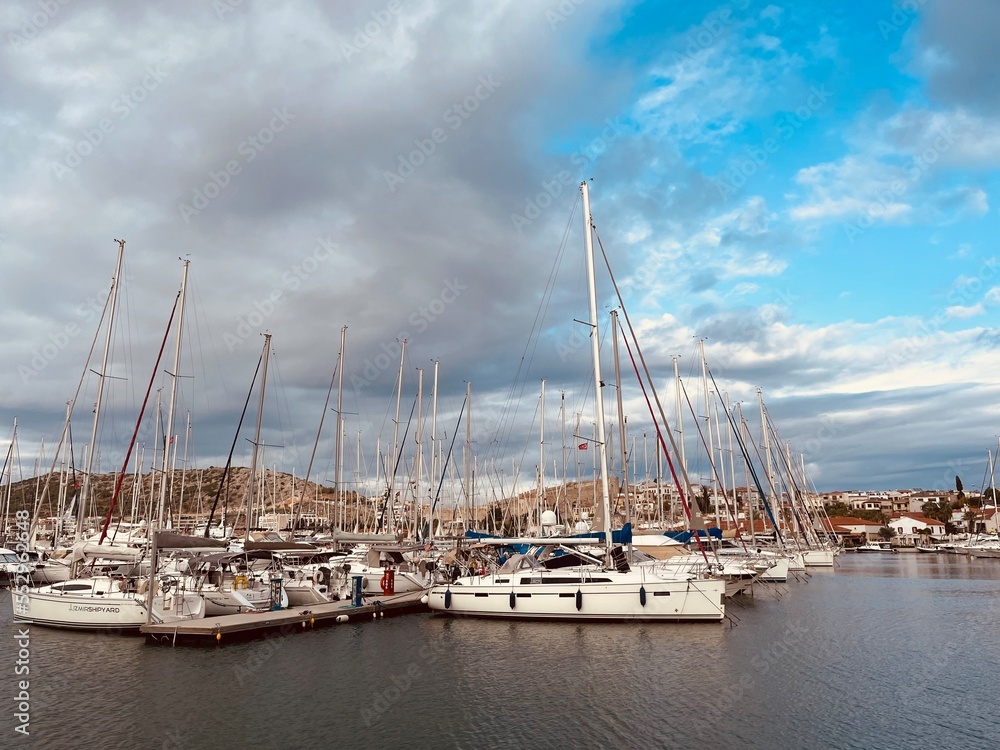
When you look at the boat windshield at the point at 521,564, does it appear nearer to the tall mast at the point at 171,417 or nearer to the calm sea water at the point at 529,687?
the calm sea water at the point at 529,687

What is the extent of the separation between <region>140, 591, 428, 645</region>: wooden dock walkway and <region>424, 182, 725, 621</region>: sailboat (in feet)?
9.61

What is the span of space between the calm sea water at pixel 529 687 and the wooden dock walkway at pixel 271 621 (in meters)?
0.73

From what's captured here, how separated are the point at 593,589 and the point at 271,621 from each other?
1354 centimetres

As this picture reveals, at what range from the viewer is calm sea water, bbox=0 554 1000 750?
1548cm

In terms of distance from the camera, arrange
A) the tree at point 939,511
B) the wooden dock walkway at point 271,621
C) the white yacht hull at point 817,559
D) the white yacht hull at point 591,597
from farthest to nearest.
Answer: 1. the tree at point 939,511
2. the white yacht hull at point 817,559
3. the white yacht hull at point 591,597
4. the wooden dock walkway at point 271,621

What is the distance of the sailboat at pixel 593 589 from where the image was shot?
2875 cm

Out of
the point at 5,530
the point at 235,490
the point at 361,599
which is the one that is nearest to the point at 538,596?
the point at 361,599


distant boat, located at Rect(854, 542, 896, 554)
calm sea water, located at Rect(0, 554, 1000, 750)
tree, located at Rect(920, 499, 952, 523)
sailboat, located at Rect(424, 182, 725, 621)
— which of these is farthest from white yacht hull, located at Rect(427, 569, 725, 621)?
tree, located at Rect(920, 499, 952, 523)

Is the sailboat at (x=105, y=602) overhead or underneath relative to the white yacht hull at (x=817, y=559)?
overhead

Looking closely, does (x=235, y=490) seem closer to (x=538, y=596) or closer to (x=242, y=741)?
(x=538, y=596)

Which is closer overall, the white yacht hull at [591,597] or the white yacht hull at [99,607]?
the white yacht hull at [99,607]

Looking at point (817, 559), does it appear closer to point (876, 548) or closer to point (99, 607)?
point (876, 548)

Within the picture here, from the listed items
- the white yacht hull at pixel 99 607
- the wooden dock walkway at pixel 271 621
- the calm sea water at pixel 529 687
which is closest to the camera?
the calm sea water at pixel 529 687

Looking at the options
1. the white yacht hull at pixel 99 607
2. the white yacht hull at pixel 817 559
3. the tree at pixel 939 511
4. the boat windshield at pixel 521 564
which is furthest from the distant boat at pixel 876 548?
the white yacht hull at pixel 99 607
